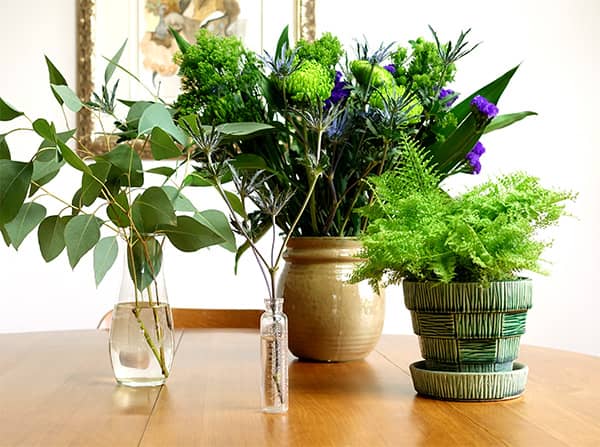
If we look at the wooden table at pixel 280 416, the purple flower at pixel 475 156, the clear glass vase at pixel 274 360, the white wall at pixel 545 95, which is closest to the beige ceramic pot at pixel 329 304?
the wooden table at pixel 280 416

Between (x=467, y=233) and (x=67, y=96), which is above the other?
(x=67, y=96)

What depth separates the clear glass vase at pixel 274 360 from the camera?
862 millimetres

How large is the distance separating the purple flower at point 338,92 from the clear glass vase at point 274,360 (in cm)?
39

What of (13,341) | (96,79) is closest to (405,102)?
(13,341)

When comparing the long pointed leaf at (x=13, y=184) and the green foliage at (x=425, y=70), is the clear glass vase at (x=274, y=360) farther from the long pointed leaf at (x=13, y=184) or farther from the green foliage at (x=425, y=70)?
the green foliage at (x=425, y=70)

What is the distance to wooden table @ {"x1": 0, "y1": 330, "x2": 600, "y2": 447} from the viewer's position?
0.76m

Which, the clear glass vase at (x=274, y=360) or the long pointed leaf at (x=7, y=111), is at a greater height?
the long pointed leaf at (x=7, y=111)

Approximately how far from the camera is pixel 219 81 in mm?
1149

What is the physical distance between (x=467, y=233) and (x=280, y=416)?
0.27 m

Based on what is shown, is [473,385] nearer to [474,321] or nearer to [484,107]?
[474,321]

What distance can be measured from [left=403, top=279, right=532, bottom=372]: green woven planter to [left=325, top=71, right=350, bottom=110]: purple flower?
0.34 metres

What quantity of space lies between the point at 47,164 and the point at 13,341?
2.19 ft

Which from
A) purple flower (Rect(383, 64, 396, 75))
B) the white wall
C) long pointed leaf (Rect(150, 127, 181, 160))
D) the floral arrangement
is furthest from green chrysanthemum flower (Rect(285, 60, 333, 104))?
the white wall

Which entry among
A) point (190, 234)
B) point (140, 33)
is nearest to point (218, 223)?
point (190, 234)
